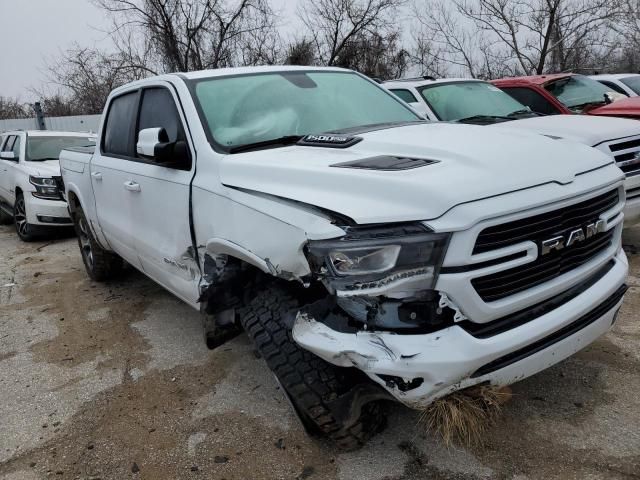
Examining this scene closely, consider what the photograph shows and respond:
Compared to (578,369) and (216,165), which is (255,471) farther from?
(578,369)

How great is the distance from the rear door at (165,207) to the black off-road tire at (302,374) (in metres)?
0.75

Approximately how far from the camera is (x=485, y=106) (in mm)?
6504

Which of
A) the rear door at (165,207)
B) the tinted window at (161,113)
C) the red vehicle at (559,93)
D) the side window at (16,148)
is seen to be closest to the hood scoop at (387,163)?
the rear door at (165,207)

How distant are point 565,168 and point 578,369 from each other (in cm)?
130

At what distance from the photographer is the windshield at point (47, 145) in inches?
340

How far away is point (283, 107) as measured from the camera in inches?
130

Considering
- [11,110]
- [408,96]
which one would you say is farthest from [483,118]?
[11,110]

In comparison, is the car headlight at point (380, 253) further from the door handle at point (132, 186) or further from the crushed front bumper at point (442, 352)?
the door handle at point (132, 186)

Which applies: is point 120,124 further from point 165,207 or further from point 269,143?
point 269,143

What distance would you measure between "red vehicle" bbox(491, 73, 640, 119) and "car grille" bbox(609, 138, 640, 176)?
92.1 inches

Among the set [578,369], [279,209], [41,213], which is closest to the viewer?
[279,209]

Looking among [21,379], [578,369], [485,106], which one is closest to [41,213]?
[21,379]

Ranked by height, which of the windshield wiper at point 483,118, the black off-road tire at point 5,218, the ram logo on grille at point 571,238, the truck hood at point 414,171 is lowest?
the black off-road tire at point 5,218

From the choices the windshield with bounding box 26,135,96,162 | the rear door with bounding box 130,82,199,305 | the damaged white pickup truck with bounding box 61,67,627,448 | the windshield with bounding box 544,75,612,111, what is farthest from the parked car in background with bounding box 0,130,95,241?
the windshield with bounding box 544,75,612,111
